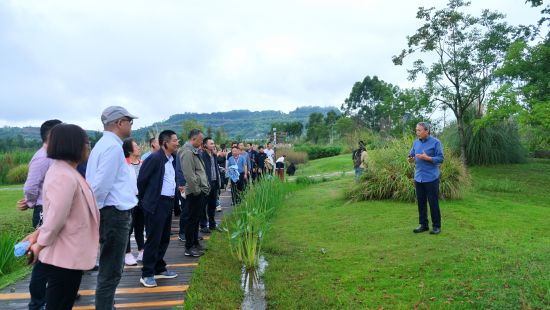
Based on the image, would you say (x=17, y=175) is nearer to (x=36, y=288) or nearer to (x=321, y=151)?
(x=36, y=288)

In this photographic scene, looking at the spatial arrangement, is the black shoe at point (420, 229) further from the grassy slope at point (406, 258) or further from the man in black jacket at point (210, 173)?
the man in black jacket at point (210, 173)

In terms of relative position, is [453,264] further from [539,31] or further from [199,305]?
[539,31]

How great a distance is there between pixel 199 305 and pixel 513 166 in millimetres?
16755

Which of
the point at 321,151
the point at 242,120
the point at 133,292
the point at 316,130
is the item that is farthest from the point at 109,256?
the point at 242,120

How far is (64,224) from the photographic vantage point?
2.61 m

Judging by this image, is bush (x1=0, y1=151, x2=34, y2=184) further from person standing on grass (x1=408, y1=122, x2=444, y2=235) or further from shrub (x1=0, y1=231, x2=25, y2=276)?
person standing on grass (x1=408, y1=122, x2=444, y2=235)

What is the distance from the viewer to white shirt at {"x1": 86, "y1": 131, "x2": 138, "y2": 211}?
10.7 feet

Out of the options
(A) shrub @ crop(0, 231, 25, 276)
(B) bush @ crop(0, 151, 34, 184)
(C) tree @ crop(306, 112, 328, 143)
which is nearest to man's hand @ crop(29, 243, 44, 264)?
(A) shrub @ crop(0, 231, 25, 276)

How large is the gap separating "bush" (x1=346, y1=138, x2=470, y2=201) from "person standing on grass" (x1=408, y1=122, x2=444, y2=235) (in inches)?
133

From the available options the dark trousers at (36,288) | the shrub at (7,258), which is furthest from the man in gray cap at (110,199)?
the shrub at (7,258)

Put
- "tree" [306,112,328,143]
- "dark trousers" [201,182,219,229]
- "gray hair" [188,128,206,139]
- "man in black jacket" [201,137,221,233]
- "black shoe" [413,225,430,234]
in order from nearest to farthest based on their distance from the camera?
1. "gray hair" [188,128,206,139]
2. "black shoe" [413,225,430,234]
3. "man in black jacket" [201,137,221,233]
4. "dark trousers" [201,182,219,229]
5. "tree" [306,112,328,143]

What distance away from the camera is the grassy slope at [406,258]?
4090 millimetres

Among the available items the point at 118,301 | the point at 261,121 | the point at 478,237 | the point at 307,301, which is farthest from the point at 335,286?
the point at 261,121

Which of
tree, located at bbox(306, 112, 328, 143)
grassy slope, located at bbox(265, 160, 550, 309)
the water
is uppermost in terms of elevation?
tree, located at bbox(306, 112, 328, 143)
